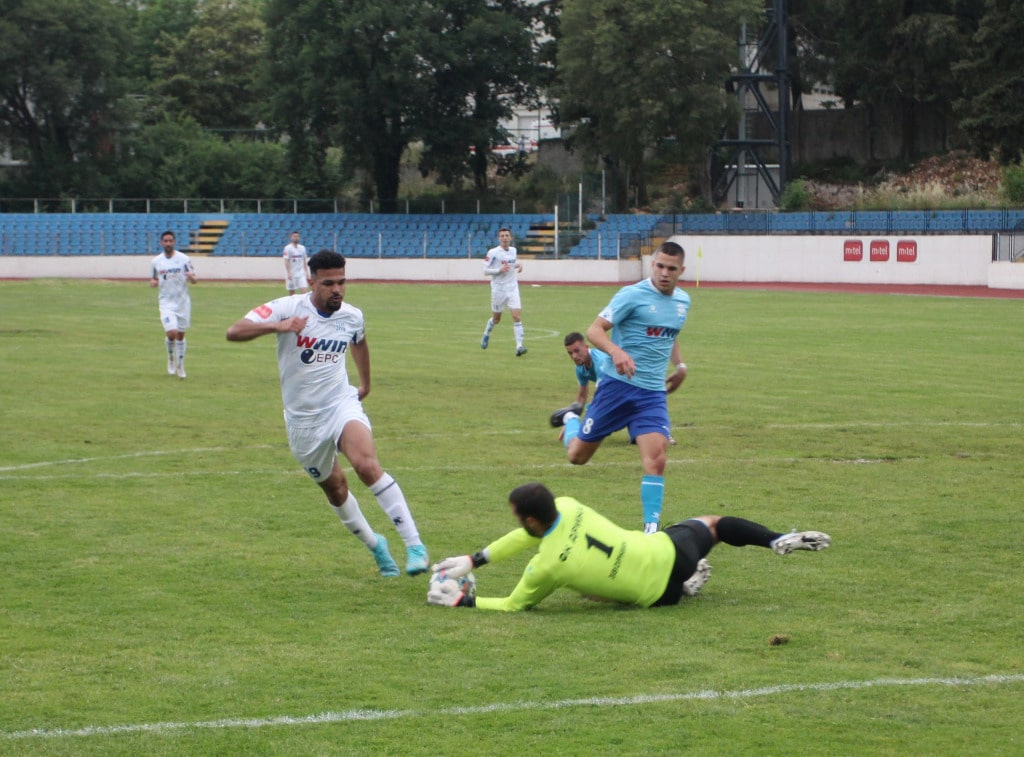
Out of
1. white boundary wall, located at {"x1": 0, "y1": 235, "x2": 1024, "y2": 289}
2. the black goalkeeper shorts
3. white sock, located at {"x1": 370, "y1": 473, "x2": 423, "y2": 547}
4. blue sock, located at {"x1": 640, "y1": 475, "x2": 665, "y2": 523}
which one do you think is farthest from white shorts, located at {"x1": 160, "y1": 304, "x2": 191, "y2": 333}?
white boundary wall, located at {"x1": 0, "y1": 235, "x2": 1024, "y2": 289}

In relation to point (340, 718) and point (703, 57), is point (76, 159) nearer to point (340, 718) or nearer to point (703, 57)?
point (703, 57)

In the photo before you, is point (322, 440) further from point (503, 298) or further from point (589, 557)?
point (503, 298)

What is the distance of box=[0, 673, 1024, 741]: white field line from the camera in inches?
234

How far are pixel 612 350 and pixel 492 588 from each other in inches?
82.3

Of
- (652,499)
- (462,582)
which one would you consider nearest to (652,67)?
(652,499)

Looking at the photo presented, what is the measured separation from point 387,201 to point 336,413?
5952 centimetres

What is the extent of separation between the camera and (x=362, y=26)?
65.2 metres

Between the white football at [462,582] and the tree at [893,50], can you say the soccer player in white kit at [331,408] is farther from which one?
the tree at [893,50]

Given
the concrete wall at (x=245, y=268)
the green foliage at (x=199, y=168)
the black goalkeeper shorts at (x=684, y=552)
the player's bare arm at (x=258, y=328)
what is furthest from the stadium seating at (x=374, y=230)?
the player's bare arm at (x=258, y=328)

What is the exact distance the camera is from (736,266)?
5475 centimetres

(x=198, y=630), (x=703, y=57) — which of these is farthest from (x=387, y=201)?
(x=198, y=630)

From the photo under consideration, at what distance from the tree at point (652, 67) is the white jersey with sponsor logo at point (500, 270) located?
113ft

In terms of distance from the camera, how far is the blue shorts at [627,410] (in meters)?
10.4

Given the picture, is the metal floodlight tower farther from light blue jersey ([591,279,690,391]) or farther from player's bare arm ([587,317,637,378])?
player's bare arm ([587,317,637,378])
